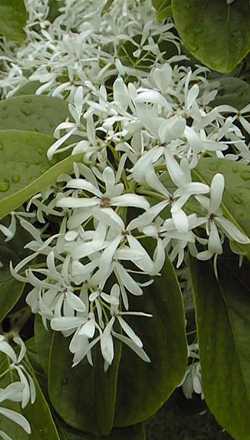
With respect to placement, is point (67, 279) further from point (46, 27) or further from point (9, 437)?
point (46, 27)

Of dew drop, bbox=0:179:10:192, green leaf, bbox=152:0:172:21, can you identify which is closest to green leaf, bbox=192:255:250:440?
dew drop, bbox=0:179:10:192

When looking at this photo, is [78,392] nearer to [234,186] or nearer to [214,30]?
[234,186]

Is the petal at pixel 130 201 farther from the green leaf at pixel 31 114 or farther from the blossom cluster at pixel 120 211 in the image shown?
the green leaf at pixel 31 114

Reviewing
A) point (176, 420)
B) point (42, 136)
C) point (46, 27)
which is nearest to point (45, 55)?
point (46, 27)

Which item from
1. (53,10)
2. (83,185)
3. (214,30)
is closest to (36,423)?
(83,185)

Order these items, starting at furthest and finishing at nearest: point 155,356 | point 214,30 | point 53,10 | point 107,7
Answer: point 53,10 → point 107,7 → point 214,30 → point 155,356

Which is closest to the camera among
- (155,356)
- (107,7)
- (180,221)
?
(180,221)

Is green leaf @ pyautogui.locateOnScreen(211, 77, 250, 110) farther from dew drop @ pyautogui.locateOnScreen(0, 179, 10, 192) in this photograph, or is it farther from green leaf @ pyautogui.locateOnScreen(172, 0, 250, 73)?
dew drop @ pyautogui.locateOnScreen(0, 179, 10, 192)
